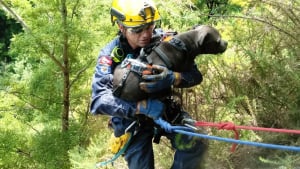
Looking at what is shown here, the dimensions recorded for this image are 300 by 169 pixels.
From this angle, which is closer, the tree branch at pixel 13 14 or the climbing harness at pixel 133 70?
the climbing harness at pixel 133 70

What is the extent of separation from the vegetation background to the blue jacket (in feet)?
2.42

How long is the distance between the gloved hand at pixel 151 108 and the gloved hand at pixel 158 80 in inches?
3.0

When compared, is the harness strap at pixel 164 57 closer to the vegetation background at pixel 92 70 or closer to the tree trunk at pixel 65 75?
the vegetation background at pixel 92 70

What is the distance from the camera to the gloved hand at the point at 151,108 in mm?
2631

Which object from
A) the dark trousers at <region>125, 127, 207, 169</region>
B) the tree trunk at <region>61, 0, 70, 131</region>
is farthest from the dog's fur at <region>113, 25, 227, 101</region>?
the tree trunk at <region>61, 0, 70, 131</region>

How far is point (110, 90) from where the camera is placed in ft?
9.26

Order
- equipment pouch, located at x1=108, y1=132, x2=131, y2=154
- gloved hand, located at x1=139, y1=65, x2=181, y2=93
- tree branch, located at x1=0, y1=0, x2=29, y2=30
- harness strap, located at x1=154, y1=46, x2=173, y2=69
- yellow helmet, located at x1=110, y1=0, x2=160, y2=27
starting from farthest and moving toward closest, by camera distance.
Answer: tree branch, located at x1=0, y1=0, x2=29, y2=30 → equipment pouch, located at x1=108, y1=132, x2=131, y2=154 → yellow helmet, located at x1=110, y1=0, x2=160, y2=27 → harness strap, located at x1=154, y1=46, x2=173, y2=69 → gloved hand, located at x1=139, y1=65, x2=181, y2=93

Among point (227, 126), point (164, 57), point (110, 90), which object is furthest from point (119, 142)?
point (227, 126)

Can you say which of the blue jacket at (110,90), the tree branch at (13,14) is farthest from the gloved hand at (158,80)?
the tree branch at (13,14)

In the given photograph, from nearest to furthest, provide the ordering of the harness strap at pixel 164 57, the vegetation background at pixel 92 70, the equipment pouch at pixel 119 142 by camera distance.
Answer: the harness strap at pixel 164 57
the equipment pouch at pixel 119 142
the vegetation background at pixel 92 70

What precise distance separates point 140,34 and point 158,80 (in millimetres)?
436

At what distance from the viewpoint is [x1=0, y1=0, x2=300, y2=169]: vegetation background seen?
3.54 meters

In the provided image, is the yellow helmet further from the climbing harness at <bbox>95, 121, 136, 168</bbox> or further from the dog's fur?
the climbing harness at <bbox>95, 121, 136, 168</bbox>

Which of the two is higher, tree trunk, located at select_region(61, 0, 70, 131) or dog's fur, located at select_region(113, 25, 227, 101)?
dog's fur, located at select_region(113, 25, 227, 101)
